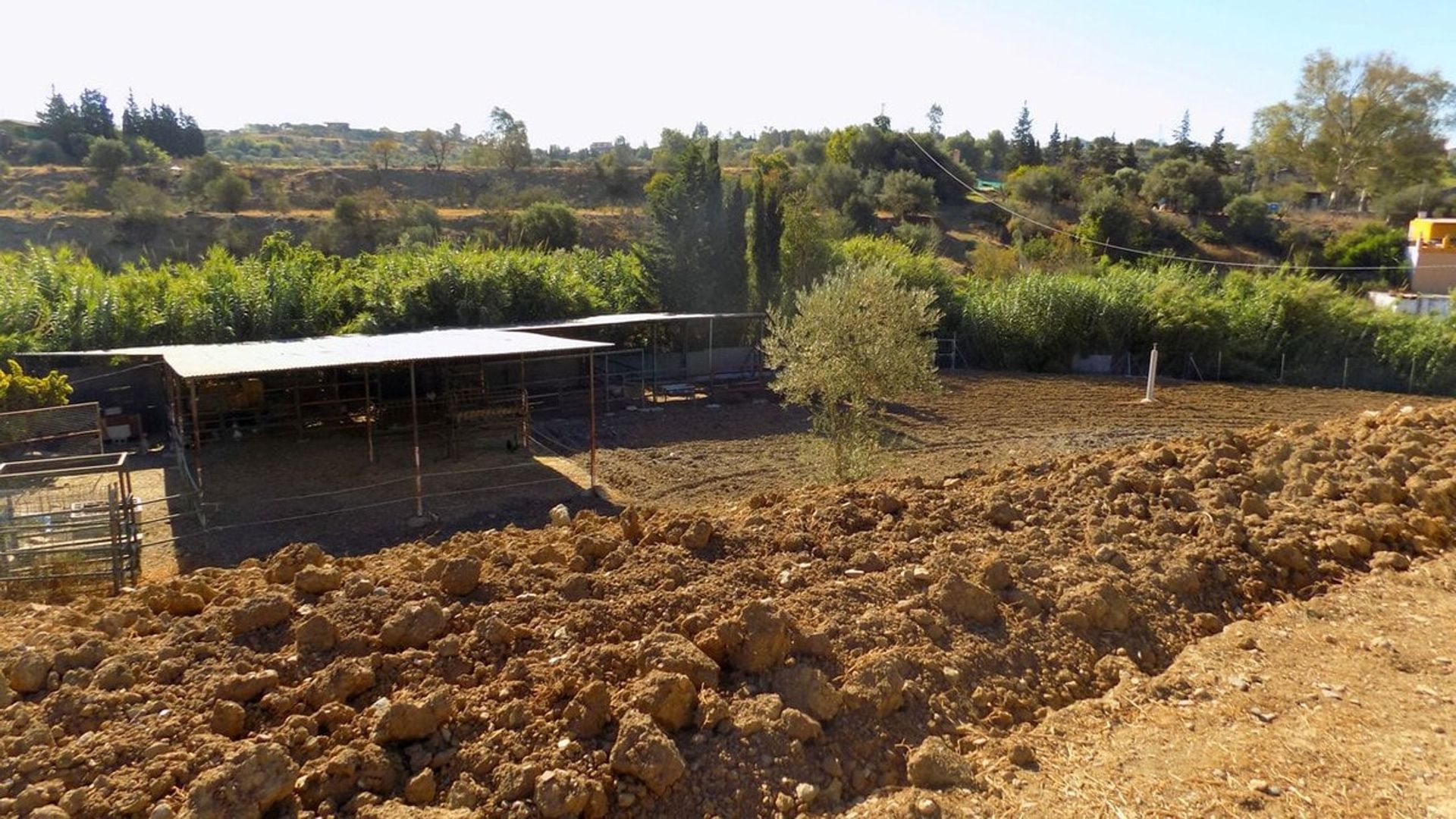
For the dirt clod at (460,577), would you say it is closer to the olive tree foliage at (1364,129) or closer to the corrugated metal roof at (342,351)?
the corrugated metal roof at (342,351)

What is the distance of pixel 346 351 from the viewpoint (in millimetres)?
14805

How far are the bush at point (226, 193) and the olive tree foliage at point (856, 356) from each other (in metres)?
44.1

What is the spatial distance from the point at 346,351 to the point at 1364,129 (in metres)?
72.5

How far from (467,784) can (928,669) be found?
2614 millimetres

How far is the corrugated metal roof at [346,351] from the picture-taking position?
12.7 metres

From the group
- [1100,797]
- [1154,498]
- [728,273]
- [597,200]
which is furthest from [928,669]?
[597,200]

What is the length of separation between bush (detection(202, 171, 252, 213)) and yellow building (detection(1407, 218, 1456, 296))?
5942 centimetres

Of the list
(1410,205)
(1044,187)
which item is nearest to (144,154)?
(1044,187)

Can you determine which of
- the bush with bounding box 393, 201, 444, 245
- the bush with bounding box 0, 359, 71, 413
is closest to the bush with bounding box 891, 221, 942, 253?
the bush with bounding box 393, 201, 444, 245

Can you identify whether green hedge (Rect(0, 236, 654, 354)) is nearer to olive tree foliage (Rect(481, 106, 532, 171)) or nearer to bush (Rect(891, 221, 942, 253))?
bush (Rect(891, 221, 942, 253))

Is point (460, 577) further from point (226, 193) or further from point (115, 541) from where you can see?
point (226, 193)

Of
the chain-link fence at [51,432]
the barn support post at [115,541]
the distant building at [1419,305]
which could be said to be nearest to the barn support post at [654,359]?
the chain-link fence at [51,432]

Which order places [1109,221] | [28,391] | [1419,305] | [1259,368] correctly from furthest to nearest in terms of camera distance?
1. [1109,221]
2. [1419,305]
3. [1259,368]
4. [28,391]

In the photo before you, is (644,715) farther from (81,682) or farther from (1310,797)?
(1310,797)
